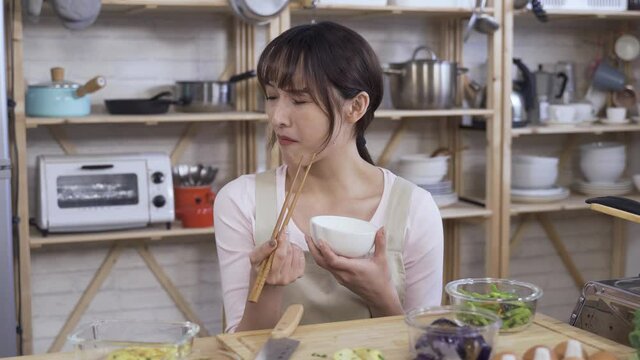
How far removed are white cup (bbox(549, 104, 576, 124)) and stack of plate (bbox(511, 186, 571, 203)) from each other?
324 millimetres

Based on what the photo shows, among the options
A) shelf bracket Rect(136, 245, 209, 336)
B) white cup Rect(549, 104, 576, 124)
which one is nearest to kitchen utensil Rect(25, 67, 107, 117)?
shelf bracket Rect(136, 245, 209, 336)

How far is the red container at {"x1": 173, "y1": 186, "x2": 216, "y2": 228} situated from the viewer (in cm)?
359

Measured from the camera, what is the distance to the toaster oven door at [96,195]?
134 inches

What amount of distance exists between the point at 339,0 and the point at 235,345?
2.44 m

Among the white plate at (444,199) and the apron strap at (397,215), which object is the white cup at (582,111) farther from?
the apron strap at (397,215)

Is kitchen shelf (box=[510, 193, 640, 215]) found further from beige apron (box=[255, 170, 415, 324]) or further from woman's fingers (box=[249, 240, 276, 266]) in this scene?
woman's fingers (box=[249, 240, 276, 266])

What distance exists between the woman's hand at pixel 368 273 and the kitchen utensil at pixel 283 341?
13 centimetres

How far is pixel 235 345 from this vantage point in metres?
1.55

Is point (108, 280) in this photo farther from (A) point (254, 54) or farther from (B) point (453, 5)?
(B) point (453, 5)

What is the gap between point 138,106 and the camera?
11.3 feet

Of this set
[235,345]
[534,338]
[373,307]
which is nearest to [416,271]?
[373,307]

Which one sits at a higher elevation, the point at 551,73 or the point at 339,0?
the point at 339,0

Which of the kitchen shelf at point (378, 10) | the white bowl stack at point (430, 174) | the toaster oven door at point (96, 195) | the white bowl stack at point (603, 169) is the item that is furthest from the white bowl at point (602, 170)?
the toaster oven door at point (96, 195)

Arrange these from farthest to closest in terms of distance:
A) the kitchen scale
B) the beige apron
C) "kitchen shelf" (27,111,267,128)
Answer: "kitchen shelf" (27,111,267,128) < the beige apron < the kitchen scale
